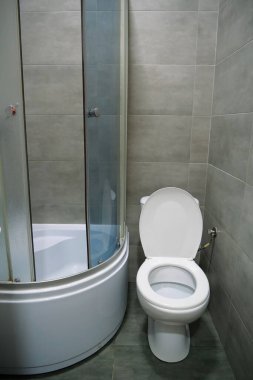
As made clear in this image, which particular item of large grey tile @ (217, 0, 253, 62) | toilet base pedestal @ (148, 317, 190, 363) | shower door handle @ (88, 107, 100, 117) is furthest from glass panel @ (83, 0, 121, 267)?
large grey tile @ (217, 0, 253, 62)

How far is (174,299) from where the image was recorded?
124 cm

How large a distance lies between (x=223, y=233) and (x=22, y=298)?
3.69 feet

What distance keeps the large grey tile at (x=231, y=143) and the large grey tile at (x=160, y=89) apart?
0.25m

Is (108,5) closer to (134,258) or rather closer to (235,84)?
(235,84)

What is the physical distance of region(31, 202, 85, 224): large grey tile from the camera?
196 cm

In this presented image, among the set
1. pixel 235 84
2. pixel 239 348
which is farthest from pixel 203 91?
pixel 239 348

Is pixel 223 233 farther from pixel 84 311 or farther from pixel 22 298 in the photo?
pixel 22 298

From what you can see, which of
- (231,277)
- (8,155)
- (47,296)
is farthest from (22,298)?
(231,277)

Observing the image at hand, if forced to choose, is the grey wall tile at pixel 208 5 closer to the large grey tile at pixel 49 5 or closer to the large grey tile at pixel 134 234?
the large grey tile at pixel 49 5

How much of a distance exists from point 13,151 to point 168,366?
1.34 m

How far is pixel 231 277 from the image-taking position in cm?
139

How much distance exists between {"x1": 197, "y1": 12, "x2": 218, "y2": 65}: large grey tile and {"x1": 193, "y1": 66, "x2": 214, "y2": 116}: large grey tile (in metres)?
0.05

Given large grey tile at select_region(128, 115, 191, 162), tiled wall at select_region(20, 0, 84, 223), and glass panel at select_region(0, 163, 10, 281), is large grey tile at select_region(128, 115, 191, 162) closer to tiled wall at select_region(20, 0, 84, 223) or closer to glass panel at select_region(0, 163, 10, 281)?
tiled wall at select_region(20, 0, 84, 223)

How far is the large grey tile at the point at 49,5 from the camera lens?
1.64 metres
